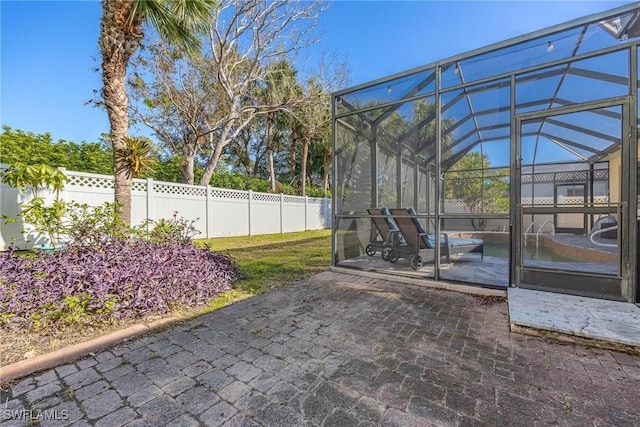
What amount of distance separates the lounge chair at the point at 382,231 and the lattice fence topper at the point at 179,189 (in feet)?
21.3

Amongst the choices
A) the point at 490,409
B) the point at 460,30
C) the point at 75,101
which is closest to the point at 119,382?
the point at 490,409

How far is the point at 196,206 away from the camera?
9562mm

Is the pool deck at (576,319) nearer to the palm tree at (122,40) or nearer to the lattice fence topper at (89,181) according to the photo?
the palm tree at (122,40)

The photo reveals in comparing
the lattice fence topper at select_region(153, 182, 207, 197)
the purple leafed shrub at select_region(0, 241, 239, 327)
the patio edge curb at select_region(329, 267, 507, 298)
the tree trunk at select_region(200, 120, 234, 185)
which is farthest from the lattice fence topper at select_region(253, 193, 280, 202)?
the purple leafed shrub at select_region(0, 241, 239, 327)

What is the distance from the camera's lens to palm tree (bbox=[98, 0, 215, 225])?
→ 13.2 feet

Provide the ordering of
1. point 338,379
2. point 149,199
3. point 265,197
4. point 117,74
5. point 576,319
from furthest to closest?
1. point 265,197
2. point 149,199
3. point 117,74
4. point 576,319
5. point 338,379

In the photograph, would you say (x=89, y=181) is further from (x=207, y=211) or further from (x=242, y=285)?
(x=242, y=285)

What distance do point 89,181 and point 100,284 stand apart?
554 cm

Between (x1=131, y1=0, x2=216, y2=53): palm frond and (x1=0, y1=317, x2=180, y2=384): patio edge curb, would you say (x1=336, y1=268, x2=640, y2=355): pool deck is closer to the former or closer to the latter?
(x1=0, y1=317, x2=180, y2=384): patio edge curb

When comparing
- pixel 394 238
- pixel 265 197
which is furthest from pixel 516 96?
pixel 265 197

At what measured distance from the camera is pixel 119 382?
198 centimetres

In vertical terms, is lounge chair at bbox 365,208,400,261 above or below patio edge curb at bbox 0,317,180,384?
A: above

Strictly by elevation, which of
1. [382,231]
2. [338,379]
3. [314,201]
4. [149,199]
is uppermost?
[314,201]

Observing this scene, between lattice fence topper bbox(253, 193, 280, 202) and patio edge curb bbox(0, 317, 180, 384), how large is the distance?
9.14 meters
